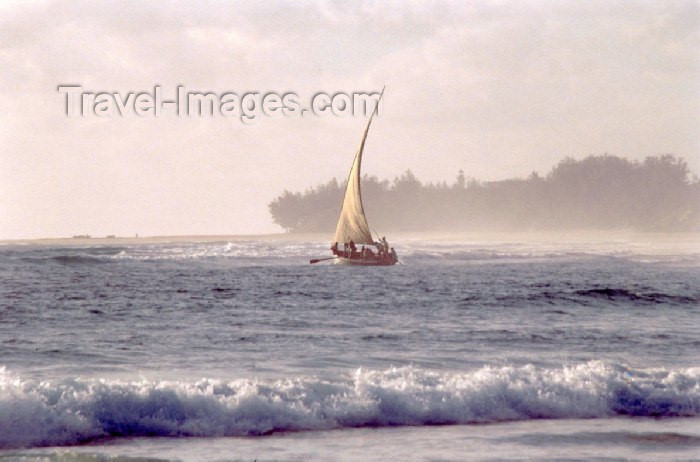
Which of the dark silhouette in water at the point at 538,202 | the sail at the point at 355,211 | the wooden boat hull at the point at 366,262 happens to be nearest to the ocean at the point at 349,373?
the wooden boat hull at the point at 366,262

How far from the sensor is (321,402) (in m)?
15.2

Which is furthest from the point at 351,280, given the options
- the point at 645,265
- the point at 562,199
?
the point at 562,199

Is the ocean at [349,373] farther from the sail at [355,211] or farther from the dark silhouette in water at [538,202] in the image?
the dark silhouette in water at [538,202]

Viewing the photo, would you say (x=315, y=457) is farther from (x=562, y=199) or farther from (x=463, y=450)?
(x=562, y=199)

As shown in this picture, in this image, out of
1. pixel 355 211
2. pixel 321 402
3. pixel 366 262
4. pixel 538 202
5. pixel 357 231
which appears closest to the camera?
pixel 321 402

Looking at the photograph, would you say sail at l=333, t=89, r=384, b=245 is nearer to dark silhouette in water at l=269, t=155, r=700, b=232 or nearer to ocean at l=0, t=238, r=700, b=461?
ocean at l=0, t=238, r=700, b=461

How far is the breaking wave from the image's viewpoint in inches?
551

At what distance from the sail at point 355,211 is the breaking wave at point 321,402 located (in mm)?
34691

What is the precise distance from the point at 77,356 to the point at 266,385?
5.78 metres

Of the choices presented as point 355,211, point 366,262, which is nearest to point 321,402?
point 366,262

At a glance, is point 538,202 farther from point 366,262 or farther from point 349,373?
point 349,373

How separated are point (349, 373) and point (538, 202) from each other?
93.5 metres

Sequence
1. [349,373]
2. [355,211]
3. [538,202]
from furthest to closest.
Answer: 1. [538,202]
2. [355,211]
3. [349,373]

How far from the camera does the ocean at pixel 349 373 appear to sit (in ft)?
44.0
